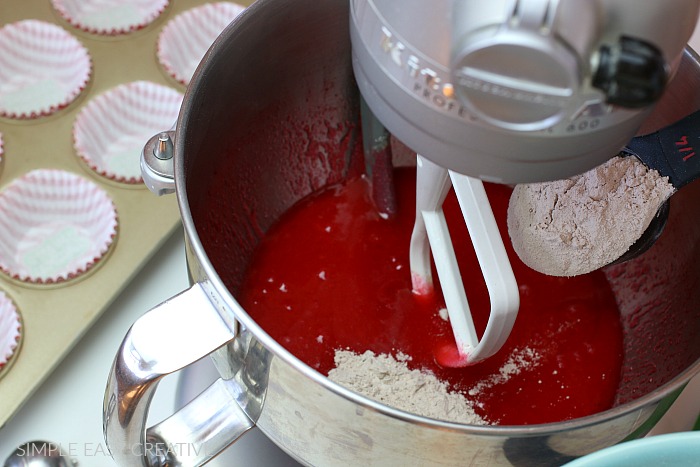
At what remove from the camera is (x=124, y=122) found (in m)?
0.80

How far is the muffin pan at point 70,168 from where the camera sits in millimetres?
674

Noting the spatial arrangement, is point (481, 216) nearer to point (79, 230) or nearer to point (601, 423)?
point (601, 423)

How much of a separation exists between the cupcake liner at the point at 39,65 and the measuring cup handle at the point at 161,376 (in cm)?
41

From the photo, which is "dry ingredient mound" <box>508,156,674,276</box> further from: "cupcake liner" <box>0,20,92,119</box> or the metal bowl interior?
"cupcake liner" <box>0,20,92,119</box>

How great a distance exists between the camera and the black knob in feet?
0.91

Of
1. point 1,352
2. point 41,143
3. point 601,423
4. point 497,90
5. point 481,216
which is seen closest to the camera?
point 497,90

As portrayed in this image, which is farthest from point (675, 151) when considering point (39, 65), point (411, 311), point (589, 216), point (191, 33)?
point (39, 65)

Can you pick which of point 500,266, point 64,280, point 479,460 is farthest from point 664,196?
point 64,280

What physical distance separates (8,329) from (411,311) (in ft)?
1.13

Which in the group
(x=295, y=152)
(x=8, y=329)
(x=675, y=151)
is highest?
(x=675, y=151)

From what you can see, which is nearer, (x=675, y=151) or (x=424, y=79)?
(x=424, y=79)

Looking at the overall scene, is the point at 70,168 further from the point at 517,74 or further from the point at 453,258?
the point at 517,74

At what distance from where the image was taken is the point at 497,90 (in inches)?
12.0

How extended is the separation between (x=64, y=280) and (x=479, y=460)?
0.42 meters
